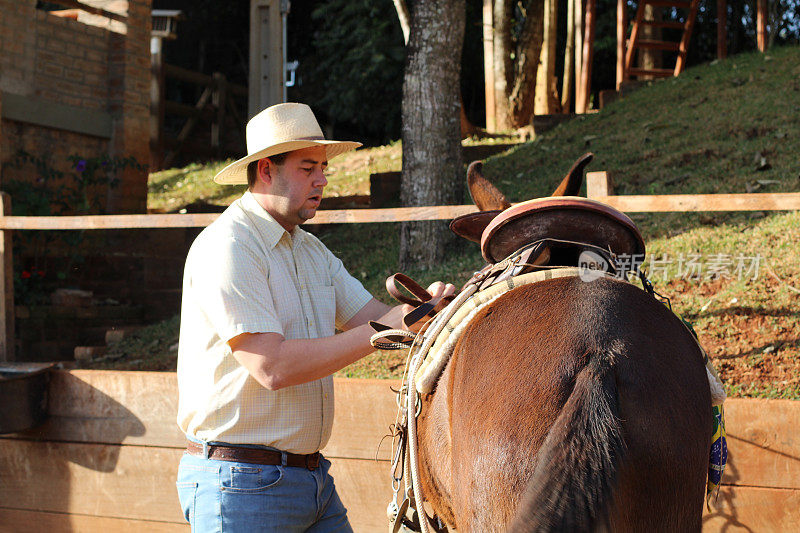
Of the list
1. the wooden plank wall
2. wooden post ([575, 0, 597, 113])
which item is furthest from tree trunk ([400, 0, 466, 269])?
wooden post ([575, 0, 597, 113])

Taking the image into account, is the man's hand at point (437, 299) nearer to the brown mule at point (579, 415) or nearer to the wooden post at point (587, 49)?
the brown mule at point (579, 415)

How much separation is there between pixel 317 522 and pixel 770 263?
3933 mm

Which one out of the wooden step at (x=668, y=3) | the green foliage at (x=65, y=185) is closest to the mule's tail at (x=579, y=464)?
the green foliage at (x=65, y=185)

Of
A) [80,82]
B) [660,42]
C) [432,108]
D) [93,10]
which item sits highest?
[660,42]

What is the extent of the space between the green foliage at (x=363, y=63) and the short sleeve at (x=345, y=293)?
10.2m

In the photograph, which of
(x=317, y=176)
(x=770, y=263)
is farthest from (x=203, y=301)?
(x=770, y=263)

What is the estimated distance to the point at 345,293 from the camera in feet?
8.89

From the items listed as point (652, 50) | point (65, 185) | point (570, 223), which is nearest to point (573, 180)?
point (570, 223)

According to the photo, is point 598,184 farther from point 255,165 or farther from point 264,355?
point 264,355

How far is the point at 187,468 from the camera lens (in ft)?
7.43

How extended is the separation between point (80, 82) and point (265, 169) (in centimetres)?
742

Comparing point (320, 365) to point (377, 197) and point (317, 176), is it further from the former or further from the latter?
point (377, 197)

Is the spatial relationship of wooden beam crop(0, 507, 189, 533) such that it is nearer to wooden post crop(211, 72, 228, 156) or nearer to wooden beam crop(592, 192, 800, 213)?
wooden beam crop(592, 192, 800, 213)

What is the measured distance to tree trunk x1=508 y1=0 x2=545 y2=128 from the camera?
484 inches
